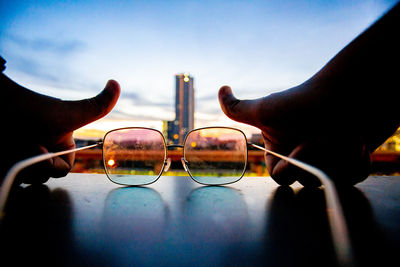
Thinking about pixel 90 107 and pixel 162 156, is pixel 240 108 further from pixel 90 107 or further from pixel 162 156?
pixel 90 107

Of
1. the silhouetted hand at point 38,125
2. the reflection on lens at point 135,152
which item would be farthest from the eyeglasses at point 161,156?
the silhouetted hand at point 38,125

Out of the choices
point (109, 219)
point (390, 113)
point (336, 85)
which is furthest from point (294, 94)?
point (109, 219)

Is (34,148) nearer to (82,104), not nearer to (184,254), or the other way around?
(82,104)

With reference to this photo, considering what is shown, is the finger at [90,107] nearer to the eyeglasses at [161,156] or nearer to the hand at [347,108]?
the eyeglasses at [161,156]

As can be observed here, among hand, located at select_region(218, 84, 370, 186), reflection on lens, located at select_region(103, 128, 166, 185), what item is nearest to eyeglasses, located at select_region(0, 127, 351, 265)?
reflection on lens, located at select_region(103, 128, 166, 185)

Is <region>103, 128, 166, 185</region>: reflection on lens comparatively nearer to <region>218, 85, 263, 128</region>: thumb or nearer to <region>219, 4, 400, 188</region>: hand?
<region>218, 85, 263, 128</region>: thumb

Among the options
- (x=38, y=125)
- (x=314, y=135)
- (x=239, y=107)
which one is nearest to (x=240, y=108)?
(x=239, y=107)
